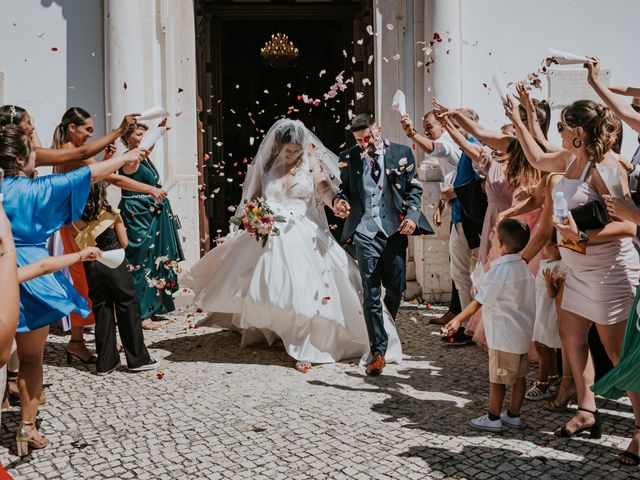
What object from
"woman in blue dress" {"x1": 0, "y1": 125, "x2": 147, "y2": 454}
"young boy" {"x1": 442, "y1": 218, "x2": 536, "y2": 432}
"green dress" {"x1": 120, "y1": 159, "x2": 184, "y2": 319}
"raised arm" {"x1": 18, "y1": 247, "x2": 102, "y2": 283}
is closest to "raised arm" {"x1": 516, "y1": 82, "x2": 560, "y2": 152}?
"young boy" {"x1": 442, "y1": 218, "x2": 536, "y2": 432}

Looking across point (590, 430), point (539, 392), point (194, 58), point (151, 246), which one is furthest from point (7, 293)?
point (194, 58)

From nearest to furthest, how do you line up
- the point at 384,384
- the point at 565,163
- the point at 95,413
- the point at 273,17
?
1. the point at 565,163
2. the point at 95,413
3. the point at 384,384
4. the point at 273,17

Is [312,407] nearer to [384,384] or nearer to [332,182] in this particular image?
[384,384]

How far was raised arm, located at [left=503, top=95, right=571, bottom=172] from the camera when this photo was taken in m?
4.64

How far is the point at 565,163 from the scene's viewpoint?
463 cm

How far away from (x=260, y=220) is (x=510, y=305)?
251cm

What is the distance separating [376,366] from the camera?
227 inches

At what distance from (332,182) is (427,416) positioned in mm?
2643

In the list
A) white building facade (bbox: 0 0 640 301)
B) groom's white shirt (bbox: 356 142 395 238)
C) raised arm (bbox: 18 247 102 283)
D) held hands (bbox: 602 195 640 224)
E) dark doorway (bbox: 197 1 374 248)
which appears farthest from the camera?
dark doorway (bbox: 197 1 374 248)

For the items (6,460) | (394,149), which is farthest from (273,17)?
(6,460)

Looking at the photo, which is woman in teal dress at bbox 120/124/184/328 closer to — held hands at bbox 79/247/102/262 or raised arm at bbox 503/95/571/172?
held hands at bbox 79/247/102/262

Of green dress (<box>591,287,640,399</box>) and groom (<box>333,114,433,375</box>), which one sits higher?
groom (<box>333,114,433,375</box>)

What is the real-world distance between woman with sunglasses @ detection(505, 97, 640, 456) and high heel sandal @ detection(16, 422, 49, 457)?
10.2 feet

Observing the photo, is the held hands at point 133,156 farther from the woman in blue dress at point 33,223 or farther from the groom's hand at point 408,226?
the groom's hand at point 408,226
